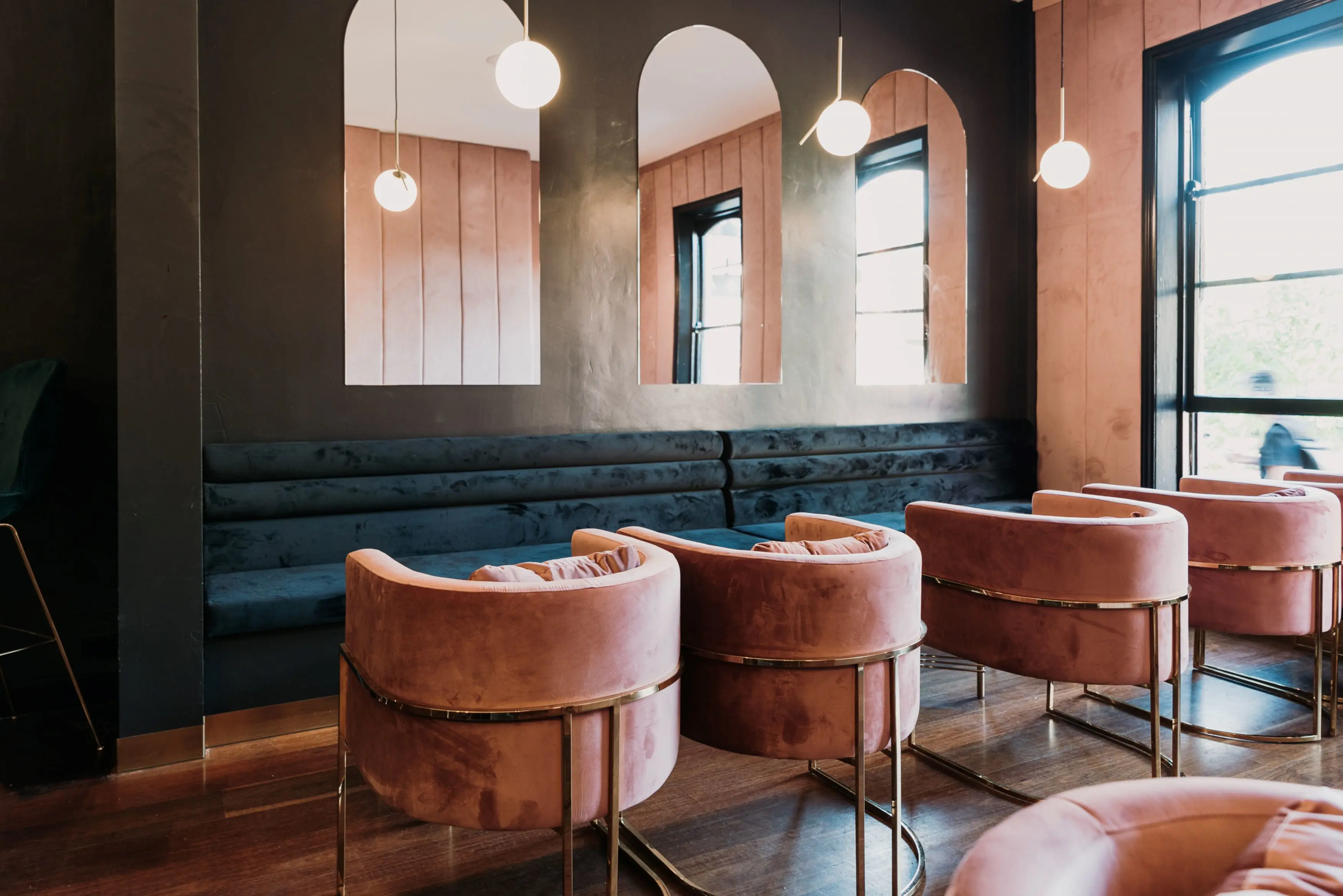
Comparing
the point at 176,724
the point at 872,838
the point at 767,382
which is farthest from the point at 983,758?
the point at 176,724

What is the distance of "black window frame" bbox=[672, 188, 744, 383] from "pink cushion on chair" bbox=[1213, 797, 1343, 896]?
3.28 meters

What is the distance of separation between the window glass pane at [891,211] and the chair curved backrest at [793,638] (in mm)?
2951

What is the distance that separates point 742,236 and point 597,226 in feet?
2.49

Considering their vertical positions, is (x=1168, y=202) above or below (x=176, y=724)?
above

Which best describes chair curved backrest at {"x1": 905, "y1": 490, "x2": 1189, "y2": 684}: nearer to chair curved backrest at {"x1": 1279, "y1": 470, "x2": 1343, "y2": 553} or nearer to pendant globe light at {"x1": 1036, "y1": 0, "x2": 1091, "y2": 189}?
chair curved backrest at {"x1": 1279, "y1": 470, "x2": 1343, "y2": 553}

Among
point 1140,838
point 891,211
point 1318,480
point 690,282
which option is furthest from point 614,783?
point 891,211

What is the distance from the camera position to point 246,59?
3.09 m

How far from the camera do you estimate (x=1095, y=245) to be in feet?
15.5

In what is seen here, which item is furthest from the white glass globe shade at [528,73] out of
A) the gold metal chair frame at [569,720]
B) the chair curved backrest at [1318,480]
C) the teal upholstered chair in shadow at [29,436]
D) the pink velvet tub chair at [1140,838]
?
the chair curved backrest at [1318,480]

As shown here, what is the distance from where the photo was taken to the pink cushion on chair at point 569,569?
170 centimetres

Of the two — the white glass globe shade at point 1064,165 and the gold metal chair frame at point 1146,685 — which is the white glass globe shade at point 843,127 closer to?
the white glass globe shade at point 1064,165

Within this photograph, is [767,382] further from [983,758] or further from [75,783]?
[75,783]

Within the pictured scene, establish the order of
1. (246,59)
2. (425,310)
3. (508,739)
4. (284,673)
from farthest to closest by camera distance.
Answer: (425,310) → (246,59) → (284,673) → (508,739)

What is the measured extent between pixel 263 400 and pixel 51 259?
2.88ft
